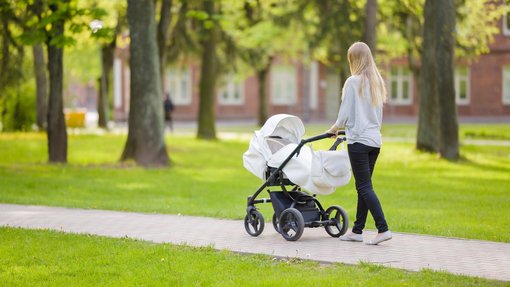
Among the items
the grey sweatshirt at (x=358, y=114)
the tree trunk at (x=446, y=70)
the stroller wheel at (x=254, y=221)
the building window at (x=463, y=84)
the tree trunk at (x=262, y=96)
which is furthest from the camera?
the building window at (x=463, y=84)

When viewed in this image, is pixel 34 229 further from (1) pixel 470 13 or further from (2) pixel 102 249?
(1) pixel 470 13

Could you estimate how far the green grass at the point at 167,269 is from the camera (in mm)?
8398

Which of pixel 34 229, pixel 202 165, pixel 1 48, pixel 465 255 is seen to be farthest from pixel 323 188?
pixel 1 48

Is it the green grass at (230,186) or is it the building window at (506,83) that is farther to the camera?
the building window at (506,83)

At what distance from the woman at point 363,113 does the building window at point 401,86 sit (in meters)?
54.4

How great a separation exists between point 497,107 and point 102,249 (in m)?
53.6

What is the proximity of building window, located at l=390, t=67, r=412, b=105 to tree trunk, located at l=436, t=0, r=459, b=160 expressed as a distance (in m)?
39.7

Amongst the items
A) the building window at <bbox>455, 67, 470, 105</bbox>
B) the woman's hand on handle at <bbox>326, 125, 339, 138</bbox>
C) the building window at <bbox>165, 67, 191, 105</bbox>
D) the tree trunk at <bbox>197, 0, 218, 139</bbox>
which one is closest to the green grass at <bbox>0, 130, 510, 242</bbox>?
the woman's hand on handle at <bbox>326, 125, 339, 138</bbox>

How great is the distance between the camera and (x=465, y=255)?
9.74 metres

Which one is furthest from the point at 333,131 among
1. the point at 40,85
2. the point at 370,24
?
the point at 40,85

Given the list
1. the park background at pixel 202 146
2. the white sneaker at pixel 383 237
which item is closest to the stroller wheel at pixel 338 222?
the white sneaker at pixel 383 237

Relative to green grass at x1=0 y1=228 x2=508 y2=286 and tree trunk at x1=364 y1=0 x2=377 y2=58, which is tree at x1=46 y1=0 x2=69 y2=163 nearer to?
tree trunk at x1=364 y1=0 x2=377 y2=58

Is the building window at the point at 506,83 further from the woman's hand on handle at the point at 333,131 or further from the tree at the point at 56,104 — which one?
the woman's hand on handle at the point at 333,131

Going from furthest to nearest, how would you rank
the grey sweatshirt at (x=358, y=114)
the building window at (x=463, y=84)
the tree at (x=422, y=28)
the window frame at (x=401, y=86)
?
the window frame at (x=401, y=86), the building window at (x=463, y=84), the tree at (x=422, y=28), the grey sweatshirt at (x=358, y=114)
